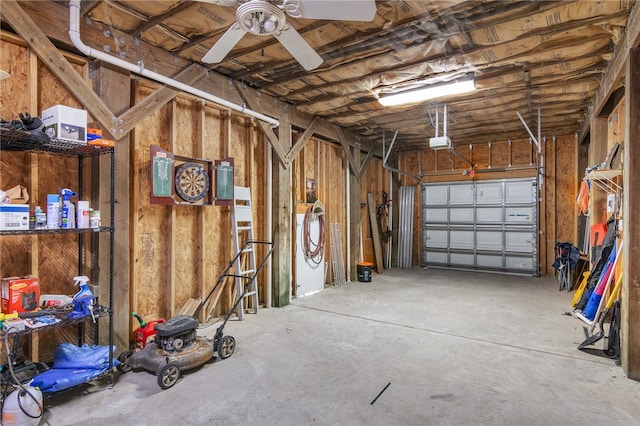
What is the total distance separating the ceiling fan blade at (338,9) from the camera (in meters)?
2.04

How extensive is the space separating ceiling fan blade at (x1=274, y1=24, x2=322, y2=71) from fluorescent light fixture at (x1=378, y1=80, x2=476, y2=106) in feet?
6.86

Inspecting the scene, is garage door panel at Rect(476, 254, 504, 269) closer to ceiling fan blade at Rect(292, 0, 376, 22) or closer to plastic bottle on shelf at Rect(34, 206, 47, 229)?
ceiling fan blade at Rect(292, 0, 376, 22)

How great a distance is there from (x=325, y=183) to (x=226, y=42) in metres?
4.11

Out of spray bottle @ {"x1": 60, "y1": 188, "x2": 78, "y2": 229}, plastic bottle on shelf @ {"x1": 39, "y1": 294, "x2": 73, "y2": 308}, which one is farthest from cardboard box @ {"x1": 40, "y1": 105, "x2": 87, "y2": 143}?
plastic bottle on shelf @ {"x1": 39, "y1": 294, "x2": 73, "y2": 308}

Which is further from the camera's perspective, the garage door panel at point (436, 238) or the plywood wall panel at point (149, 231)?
the garage door panel at point (436, 238)

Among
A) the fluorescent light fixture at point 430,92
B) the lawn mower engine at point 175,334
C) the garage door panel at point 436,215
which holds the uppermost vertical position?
the fluorescent light fixture at point 430,92

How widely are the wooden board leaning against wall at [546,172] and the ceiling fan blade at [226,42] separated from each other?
6836 mm

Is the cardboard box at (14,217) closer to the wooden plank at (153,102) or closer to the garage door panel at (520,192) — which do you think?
the wooden plank at (153,102)

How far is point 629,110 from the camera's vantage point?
9.26 feet

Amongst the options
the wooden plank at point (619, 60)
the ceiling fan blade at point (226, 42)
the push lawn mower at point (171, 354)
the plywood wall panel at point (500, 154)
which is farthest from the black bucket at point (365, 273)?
the ceiling fan blade at point (226, 42)

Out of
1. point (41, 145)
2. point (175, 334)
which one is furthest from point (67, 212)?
point (175, 334)

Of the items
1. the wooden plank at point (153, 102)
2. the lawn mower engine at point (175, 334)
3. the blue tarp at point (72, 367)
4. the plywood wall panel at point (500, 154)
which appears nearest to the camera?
the blue tarp at point (72, 367)

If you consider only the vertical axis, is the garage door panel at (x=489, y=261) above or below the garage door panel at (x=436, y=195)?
below

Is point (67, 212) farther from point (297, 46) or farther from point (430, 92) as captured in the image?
point (430, 92)
